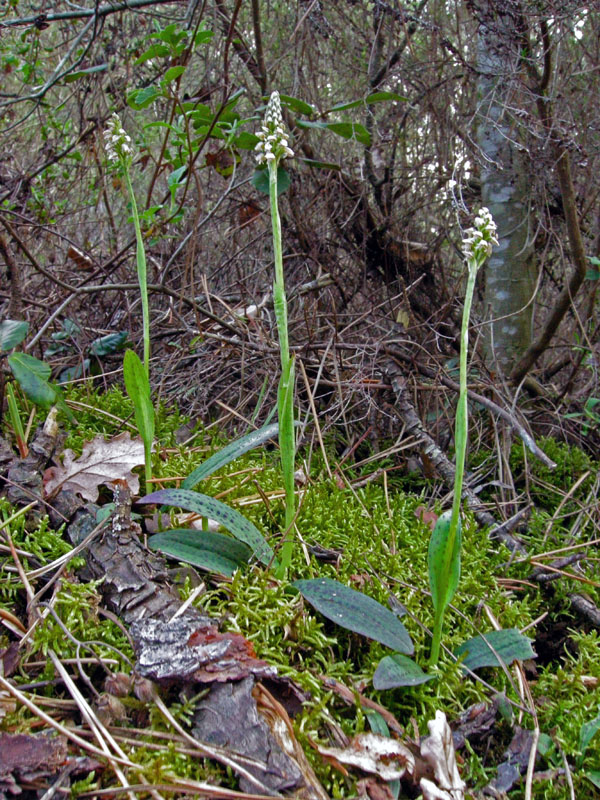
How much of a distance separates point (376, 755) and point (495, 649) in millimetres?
367

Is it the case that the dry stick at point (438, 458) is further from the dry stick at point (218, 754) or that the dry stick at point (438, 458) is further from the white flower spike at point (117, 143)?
the white flower spike at point (117, 143)

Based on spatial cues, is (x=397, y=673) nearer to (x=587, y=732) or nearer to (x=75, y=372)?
(x=587, y=732)

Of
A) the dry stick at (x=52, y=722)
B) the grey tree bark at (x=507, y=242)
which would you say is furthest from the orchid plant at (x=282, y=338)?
the grey tree bark at (x=507, y=242)

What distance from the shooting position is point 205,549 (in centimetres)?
135

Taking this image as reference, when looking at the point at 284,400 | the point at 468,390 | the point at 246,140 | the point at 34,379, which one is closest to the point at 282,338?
the point at 284,400

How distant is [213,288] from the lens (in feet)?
10.9

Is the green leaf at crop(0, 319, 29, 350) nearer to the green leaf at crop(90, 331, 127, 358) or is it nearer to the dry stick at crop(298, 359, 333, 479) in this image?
the green leaf at crop(90, 331, 127, 358)

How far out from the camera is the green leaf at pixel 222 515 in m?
1.34

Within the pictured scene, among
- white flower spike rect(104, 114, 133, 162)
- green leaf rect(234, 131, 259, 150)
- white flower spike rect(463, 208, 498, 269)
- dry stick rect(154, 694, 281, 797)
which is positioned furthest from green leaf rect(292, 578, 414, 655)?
green leaf rect(234, 131, 259, 150)

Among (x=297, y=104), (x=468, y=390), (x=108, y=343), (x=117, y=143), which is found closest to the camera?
(x=117, y=143)

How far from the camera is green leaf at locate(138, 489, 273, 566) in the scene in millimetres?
1342

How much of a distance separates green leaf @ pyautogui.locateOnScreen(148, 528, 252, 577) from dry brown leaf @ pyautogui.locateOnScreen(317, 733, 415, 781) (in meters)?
0.45

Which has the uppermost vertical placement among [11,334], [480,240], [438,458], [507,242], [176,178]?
[176,178]

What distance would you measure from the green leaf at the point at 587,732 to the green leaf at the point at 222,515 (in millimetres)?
719
